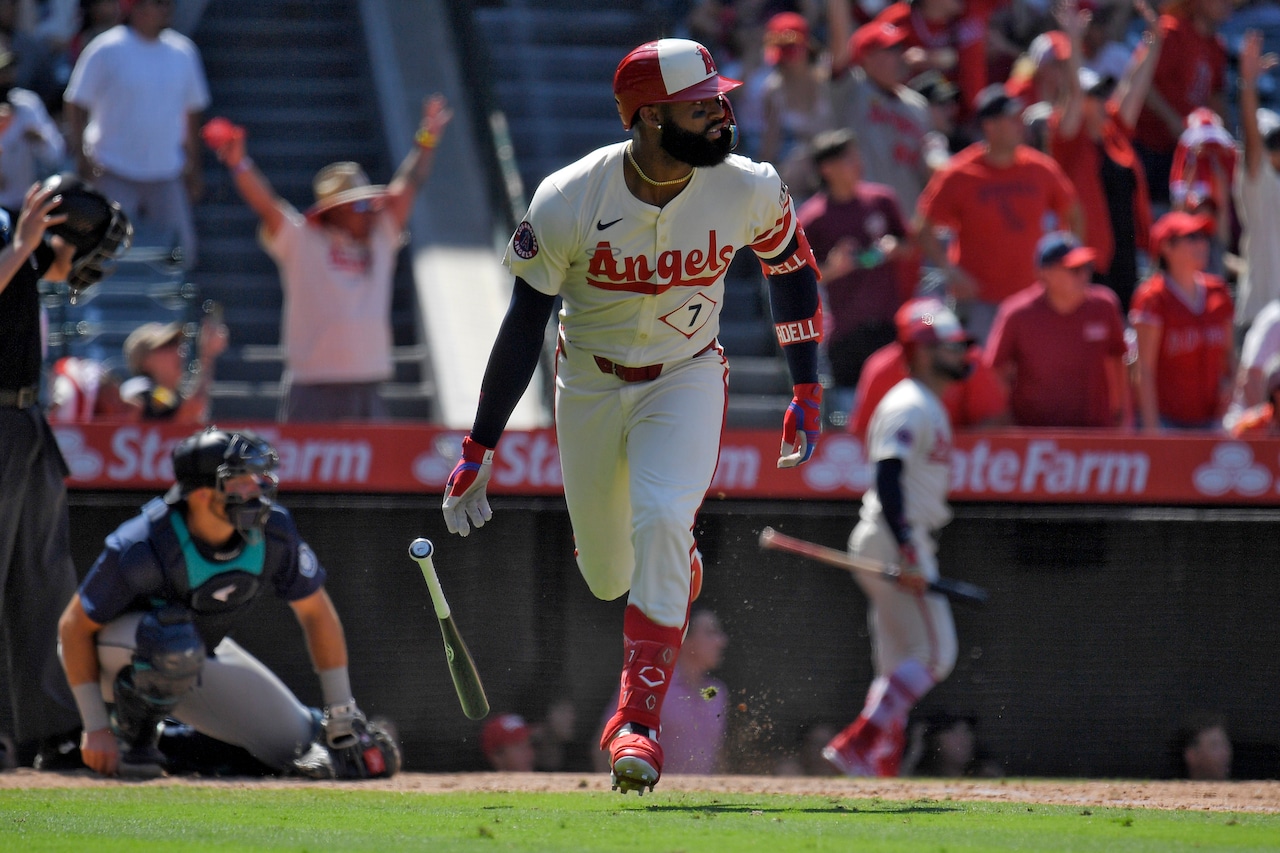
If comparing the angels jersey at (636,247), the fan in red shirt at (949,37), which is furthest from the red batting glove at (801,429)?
the fan in red shirt at (949,37)

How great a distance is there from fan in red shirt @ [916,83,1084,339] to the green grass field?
4424 millimetres

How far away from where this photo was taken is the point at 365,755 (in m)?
6.59

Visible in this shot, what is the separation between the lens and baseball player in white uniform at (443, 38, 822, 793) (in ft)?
16.5

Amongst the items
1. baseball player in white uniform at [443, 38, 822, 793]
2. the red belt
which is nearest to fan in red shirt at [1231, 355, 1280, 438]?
baseball player in white uniform at [443, 38, 822, 793]

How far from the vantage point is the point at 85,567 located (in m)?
7.60

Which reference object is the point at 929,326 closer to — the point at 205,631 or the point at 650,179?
the point at 650,179

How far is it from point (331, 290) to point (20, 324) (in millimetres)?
2519

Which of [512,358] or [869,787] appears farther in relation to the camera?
[869,787]

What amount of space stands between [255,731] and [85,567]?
4.87 ft

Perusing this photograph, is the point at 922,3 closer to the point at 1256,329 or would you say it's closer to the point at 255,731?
the point at 1256,329

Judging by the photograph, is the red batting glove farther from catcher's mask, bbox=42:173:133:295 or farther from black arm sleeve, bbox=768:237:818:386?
catcher's mask, bbox=42:173:133:295

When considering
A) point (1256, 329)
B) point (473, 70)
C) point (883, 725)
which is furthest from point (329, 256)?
point (1256, 329)

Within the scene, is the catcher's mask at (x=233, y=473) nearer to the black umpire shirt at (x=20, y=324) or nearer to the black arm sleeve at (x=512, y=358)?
the black umpire shirt at (x=20, y=324)

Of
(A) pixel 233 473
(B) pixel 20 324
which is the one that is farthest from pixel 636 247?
(B) pixel 20 324
